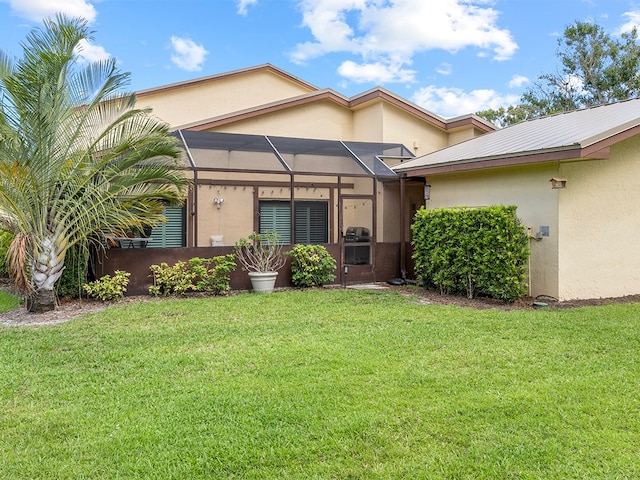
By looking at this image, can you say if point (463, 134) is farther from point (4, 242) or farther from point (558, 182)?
point (4, 242)

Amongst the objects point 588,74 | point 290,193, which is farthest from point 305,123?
point 588,74

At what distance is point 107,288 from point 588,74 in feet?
89.9

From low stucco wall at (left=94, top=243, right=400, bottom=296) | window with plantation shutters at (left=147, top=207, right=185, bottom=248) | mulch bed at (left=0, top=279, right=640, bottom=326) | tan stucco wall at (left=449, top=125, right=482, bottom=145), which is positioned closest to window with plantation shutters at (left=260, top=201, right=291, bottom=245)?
low stucco wall at (left=94, top=243, right=400, bottom=296)

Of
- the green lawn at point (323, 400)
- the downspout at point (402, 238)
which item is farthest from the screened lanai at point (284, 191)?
the green lawn at point (323, 400)

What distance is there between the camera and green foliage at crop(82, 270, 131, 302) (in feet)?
31.6

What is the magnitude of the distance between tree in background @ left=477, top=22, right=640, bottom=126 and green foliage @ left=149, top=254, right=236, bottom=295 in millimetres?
24356

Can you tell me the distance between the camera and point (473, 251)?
32.1ft

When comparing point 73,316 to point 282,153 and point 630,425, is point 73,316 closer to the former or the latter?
point 282,153

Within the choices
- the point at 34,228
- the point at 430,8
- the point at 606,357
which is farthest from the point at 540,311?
the point at 430,8

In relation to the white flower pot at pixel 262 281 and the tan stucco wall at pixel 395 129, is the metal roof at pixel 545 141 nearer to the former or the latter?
the tan stucco wall at pixel 395 129

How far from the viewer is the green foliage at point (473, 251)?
9.17 m

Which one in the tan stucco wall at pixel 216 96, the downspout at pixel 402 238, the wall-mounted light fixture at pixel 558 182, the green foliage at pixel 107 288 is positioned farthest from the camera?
the tan stucco wall at pixel 216 96

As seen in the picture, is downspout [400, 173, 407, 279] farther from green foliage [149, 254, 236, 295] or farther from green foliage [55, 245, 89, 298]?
green foliage [55, 245, 89, 298]

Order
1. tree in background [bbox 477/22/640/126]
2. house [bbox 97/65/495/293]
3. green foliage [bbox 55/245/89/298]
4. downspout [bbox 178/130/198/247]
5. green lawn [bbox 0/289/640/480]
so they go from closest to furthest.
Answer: green lawn [bbox 0/289/640/480] → green foliage [bbox 55/245/89/298] → downspout [bbox 178/130/198/247] → house [bbox 97/65/495/293] → tree in background [bbox 477/22/640/126]
